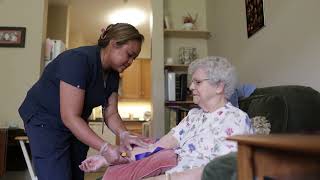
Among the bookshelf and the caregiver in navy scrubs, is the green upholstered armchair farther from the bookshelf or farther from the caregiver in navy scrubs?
the bookshelf

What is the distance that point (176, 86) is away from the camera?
3.40 metres

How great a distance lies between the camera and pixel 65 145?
5.30 ft

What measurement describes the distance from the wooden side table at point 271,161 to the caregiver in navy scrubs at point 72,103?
78 centimetres

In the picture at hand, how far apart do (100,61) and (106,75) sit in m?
0.12

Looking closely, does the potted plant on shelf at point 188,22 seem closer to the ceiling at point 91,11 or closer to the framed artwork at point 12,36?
the ceiling at point 91,11

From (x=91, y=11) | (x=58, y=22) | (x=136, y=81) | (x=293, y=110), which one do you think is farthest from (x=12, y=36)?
(x=136, y=81)

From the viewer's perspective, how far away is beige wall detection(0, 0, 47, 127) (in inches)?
129

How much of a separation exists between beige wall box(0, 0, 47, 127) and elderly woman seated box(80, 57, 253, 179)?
2056 mm

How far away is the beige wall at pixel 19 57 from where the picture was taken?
129 inches

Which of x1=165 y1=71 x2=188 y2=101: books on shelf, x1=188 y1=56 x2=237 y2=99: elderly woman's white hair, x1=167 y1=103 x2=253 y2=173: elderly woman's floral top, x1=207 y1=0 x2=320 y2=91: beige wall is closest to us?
x1=167 y1=103 x2=253 y2=173: elderly woman's floral top

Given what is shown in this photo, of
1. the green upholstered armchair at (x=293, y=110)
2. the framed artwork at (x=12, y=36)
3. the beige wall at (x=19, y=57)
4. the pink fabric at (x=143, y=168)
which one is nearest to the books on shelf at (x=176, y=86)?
the beige wall at (x=19, y=57)

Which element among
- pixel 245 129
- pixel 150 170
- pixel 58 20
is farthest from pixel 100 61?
pixel 58 20

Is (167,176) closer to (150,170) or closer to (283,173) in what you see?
(150,170)

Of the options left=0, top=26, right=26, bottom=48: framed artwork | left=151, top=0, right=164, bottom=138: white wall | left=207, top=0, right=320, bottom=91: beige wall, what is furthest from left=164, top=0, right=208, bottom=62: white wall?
left=0, top=26, right=26, bottom=48: framed artwork
